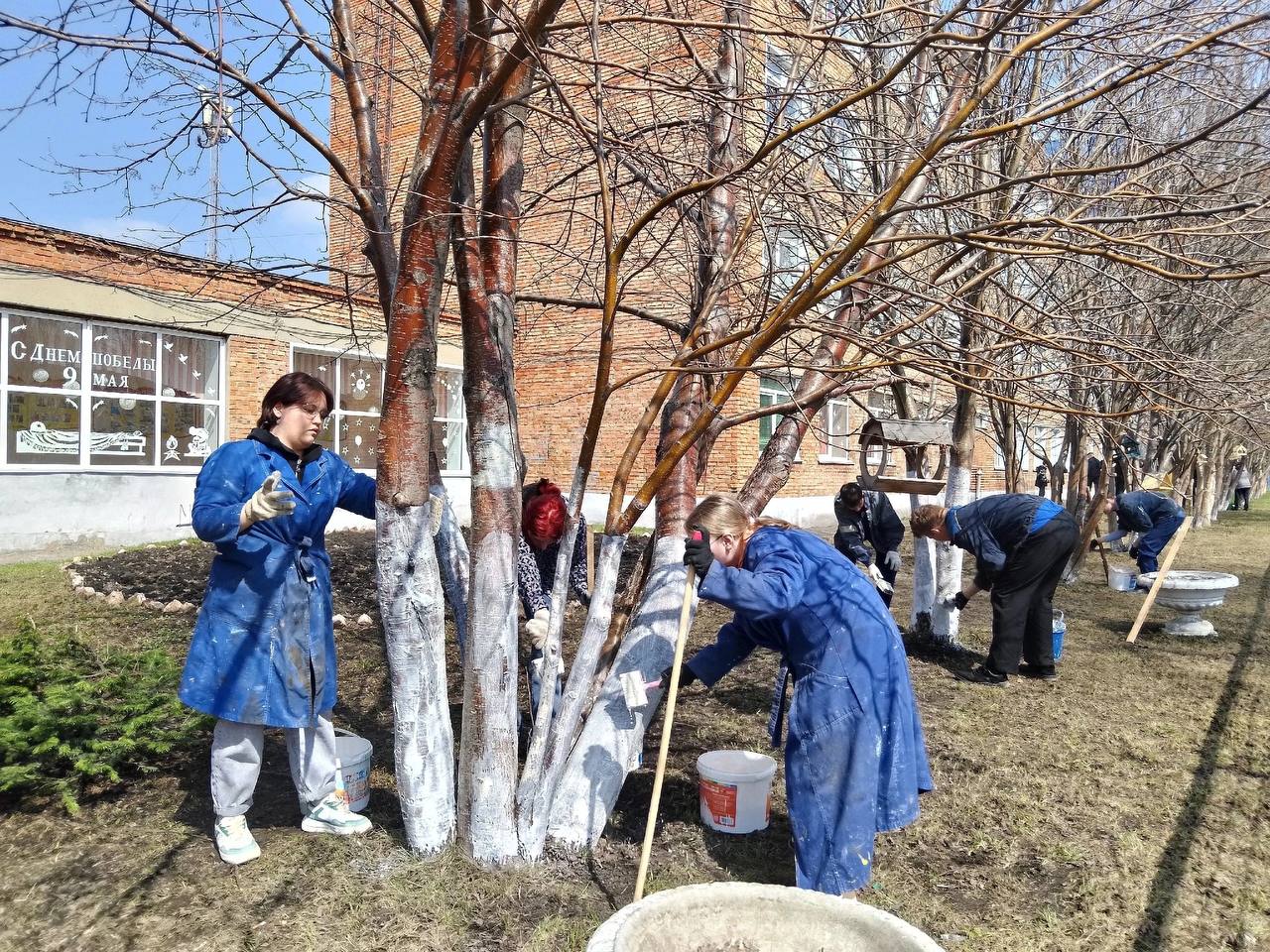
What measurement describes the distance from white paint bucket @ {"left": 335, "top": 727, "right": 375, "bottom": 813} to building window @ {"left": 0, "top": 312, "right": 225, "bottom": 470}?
9180 mm

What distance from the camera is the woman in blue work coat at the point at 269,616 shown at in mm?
3070

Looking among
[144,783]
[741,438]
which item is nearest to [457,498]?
A: [741,438]

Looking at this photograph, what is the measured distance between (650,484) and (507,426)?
0.58 m

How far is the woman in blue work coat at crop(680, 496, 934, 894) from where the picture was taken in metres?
2.98

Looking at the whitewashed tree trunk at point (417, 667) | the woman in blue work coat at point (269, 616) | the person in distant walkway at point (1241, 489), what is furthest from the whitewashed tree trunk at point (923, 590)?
the person in distant walkway at point (1241, 489)

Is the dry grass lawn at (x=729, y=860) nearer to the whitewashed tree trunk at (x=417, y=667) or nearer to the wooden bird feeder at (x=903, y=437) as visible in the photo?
the whitewashed tree trunk at (x=417, y=667)

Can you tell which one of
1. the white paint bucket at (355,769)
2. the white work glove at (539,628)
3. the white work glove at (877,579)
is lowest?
the white paint bucket at (355,769)

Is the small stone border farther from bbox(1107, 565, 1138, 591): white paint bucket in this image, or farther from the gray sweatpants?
bbox(1107, 565, 1138, 591): white paint bucket

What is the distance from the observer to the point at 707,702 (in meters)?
5.62

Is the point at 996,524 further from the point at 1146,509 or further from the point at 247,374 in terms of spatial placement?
the point at 247,374

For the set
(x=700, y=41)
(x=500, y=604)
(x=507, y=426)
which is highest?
(x=700, y=41)

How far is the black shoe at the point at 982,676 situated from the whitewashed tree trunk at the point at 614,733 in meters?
3.78

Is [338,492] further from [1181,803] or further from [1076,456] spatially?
[1076,456]

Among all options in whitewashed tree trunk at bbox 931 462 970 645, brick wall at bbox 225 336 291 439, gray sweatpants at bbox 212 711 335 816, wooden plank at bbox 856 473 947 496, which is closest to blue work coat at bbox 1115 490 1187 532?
whitewashed tree trunk at bbox 931 462 970 645
